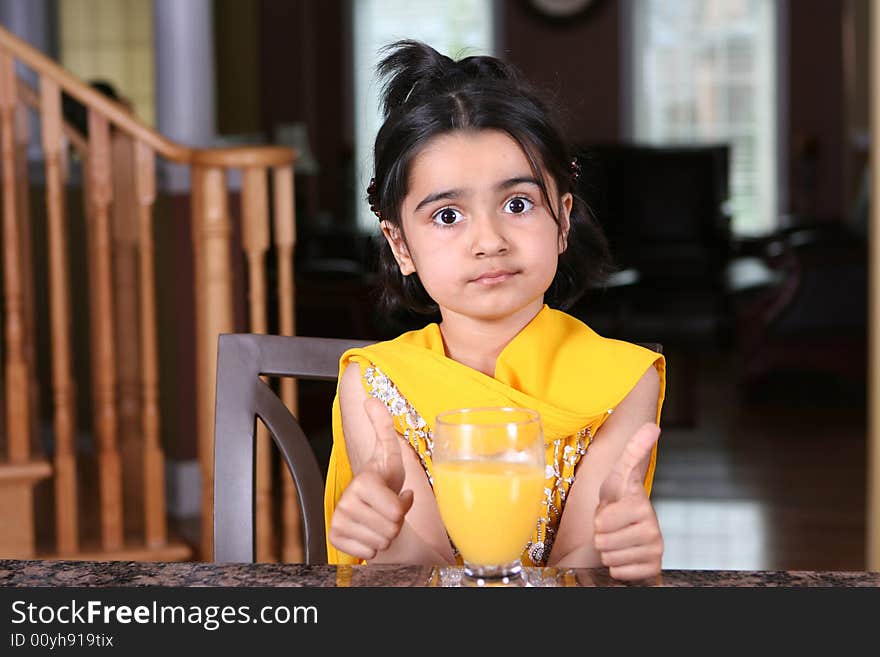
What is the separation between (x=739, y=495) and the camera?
414 centimetres

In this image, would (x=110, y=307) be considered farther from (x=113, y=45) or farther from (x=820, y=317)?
(x=113, y=45)

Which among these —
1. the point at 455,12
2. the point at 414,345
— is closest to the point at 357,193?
the point at 455,12

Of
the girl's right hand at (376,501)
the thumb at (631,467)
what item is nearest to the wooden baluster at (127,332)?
the girl's right hand at (376,501)

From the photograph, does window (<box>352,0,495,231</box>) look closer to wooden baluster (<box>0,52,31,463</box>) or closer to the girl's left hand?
wooden baluster (<box>0,52,31,463</box>)

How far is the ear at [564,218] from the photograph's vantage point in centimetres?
122

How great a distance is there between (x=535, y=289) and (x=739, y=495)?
3.17 metres

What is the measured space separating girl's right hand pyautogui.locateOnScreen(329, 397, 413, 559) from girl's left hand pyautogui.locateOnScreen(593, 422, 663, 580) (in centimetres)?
15

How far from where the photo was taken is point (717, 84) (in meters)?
8.92

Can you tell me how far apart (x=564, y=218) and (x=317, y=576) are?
552mm

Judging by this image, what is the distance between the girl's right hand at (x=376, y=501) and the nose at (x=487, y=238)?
0.79 ft

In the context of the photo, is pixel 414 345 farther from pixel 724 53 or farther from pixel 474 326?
pixel 724 53

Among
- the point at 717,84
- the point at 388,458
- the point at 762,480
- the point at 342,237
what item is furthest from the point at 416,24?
the point at 388,458

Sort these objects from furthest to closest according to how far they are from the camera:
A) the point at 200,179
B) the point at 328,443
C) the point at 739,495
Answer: the point at 328,443 < the point at 739,495 < the point at 200,179

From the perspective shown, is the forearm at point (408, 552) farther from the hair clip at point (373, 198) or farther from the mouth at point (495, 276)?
the hair clip at point (373, 198)
